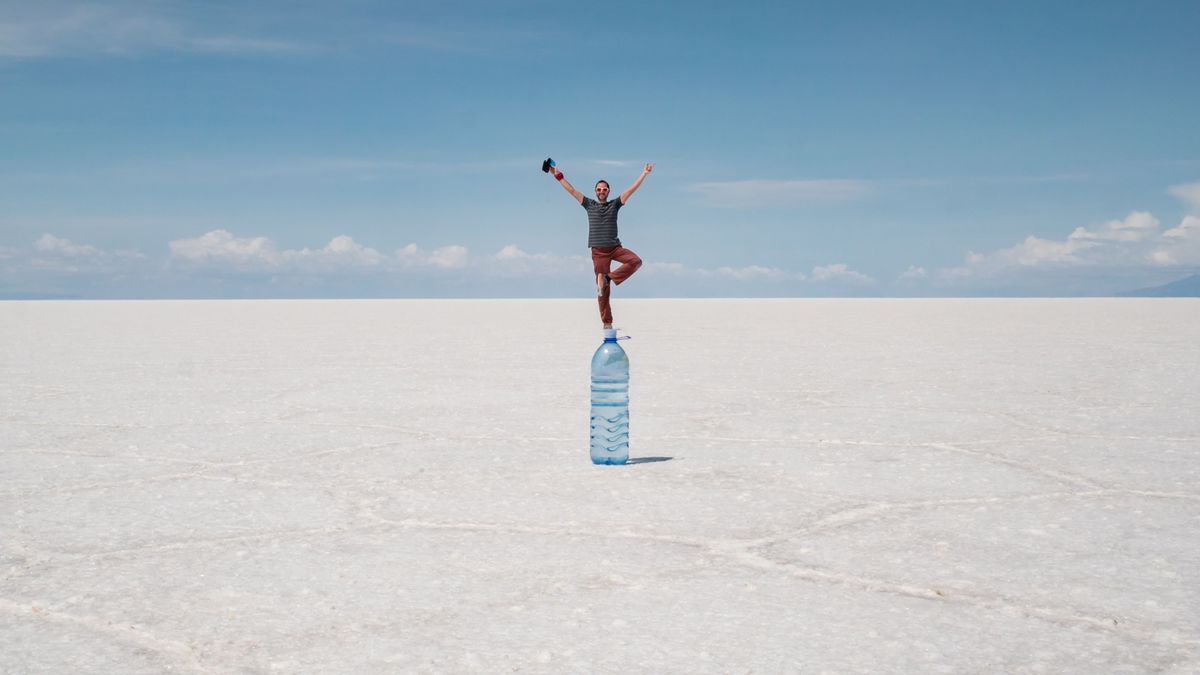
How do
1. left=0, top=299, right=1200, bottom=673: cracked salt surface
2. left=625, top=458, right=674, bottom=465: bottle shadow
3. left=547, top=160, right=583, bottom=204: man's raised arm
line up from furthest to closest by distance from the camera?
left=547, top=160, right=583, bottom=204: man's raised arm → left=625, top=458, right=674, bottom=465: bottle shadow → left=0, top=299, right=1200, bottom=673: cracked salt surface

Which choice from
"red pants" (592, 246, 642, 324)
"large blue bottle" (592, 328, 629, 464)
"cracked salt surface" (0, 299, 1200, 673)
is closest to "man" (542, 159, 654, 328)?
"red pants" (592, 246, 642, 324)

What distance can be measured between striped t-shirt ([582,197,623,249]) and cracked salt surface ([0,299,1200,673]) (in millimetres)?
1205

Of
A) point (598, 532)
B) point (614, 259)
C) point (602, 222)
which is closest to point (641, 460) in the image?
point (598, 532)

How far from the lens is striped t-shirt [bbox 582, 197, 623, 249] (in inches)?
316

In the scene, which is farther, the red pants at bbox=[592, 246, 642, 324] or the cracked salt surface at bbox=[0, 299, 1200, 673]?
the red pants at bbox=[592, 246, 642, 324]

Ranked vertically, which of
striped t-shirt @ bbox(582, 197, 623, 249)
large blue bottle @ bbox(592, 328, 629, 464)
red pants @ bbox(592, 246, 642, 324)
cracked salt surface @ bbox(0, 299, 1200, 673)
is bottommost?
cracked salt surface @ bbox(0, 299, 1200, 673)

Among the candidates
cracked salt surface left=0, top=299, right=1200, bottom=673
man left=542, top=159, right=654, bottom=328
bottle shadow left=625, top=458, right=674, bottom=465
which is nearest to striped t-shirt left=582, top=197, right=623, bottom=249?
man left=542, top=159, right=654, bottom=328

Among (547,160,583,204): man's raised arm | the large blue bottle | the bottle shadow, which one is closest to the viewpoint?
the large blue bottle

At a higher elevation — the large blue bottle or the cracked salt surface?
the large blue bottle

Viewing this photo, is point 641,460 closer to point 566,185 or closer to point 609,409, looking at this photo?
point 609,409

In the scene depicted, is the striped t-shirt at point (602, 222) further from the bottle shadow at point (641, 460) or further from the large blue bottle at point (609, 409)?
the bottle shadow at point (641, 460)

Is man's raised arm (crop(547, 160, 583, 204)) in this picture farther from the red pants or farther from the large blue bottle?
the large blue bottle

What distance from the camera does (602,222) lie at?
26.6ft

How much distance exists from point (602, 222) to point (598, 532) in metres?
4.63
